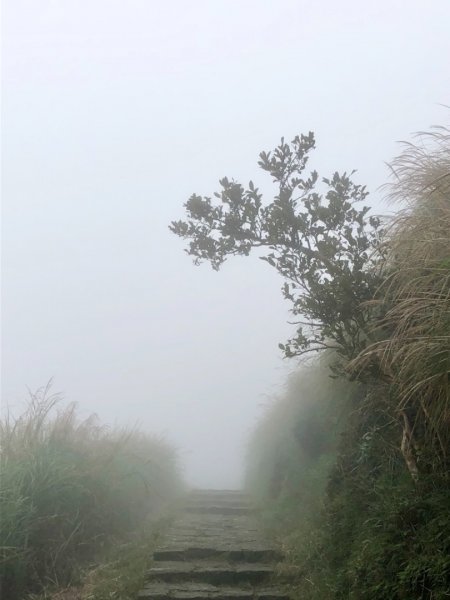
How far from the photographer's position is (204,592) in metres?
4.92

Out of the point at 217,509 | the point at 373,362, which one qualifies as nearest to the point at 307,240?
the point at 373,362

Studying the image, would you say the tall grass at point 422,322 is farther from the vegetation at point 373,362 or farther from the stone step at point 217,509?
the stone step at point 217,509

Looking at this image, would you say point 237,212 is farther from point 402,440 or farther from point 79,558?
point 79,558

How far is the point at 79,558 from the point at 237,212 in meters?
4.03

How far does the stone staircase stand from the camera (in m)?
4.87

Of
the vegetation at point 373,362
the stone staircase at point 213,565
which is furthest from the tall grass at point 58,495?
the vegetation at point 373,362

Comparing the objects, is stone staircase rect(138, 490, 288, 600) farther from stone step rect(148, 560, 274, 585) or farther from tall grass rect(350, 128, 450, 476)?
tall grass rect(350, 128, 450, 476)

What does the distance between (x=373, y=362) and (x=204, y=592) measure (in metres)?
2.50

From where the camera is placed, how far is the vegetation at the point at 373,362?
3.39 meters

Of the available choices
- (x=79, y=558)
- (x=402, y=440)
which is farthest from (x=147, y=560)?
(x=402, y=440)

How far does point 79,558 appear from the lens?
237 inches

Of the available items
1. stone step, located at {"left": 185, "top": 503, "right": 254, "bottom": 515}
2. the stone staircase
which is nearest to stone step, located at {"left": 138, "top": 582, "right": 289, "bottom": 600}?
the stone staircase

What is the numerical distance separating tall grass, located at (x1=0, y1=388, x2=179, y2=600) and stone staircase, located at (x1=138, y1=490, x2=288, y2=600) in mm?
861

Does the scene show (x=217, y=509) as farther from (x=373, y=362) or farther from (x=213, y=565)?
(x=373, y=362)
